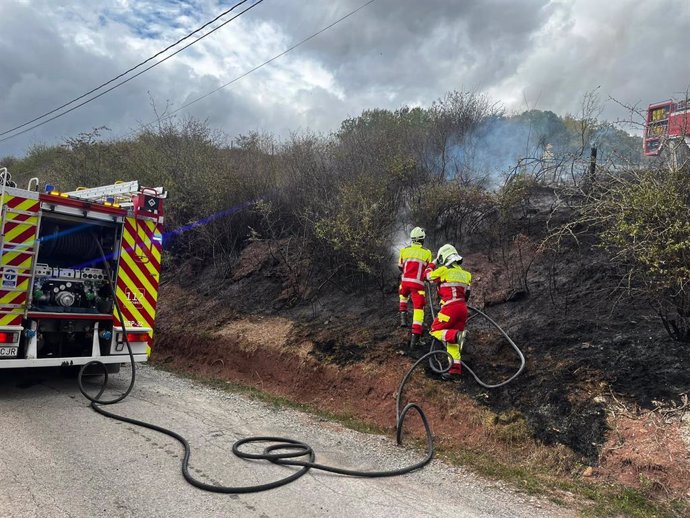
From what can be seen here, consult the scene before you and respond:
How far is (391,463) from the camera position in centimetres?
467

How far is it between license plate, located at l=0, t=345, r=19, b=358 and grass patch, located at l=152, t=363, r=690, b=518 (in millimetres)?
3926

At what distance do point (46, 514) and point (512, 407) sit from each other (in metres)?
4.25

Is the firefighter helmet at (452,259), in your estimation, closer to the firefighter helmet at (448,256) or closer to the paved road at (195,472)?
the firefighter helmet at (448,256)

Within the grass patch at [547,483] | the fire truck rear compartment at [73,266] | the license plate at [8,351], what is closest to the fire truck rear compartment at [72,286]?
the fire truck rear compartment at [73,266]

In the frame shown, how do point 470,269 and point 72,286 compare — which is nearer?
point 72,286

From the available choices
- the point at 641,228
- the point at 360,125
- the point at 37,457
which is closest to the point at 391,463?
the point at 37,457

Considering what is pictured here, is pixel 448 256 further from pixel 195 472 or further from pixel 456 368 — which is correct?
pixel 195 472

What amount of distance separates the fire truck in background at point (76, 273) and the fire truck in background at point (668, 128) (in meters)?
6.67

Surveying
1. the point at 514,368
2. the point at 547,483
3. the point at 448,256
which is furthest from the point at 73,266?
the point at 547,483

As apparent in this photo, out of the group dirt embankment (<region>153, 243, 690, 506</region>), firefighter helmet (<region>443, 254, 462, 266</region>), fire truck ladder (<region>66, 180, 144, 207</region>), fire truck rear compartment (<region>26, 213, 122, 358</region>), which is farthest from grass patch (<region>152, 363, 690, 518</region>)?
fire truck ladder (<region>66, 180, 144, 207</region>)

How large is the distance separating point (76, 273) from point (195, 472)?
4.13 m

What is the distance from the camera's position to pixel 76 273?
6.98m

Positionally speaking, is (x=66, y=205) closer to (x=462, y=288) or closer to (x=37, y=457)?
(x=37, y=457)

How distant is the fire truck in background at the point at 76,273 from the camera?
6043 mm
